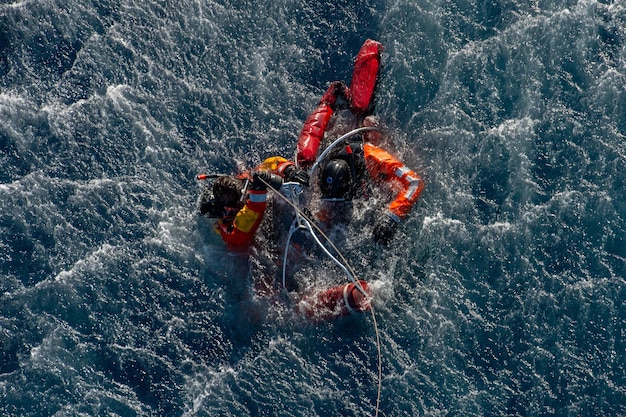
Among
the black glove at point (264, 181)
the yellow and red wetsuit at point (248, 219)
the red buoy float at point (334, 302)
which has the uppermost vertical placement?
the black glove at point (264, 181)

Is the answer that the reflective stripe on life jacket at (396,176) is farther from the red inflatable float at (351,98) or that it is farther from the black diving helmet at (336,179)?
the red inflatable float at (351,98)

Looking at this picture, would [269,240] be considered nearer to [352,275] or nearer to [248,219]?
[248,219]

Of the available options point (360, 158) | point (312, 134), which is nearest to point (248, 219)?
point (312, 134)

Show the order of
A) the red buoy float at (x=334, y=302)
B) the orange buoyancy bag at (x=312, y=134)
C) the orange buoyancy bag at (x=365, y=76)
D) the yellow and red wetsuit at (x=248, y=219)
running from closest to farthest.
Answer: the red buoy float at (x=334, y=302)
the yellow and red wetsuit at (x=248, y=219)
the orange buoyancy bag at (x=312, y=134)
the orange buoyancy bag at (x=365, y=76)

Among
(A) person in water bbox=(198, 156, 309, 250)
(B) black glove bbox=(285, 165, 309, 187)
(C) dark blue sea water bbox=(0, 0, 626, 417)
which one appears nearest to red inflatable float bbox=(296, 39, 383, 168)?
(C) dark blue sea water bbox=(0, 0, 626, 417)

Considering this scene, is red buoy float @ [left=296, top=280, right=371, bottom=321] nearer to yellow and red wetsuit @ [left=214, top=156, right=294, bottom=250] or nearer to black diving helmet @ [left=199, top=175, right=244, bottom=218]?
yellow and red wetsuit @ [left=214, top=156, right=294, bottom=250]

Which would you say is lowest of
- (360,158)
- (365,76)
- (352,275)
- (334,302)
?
(334,302)

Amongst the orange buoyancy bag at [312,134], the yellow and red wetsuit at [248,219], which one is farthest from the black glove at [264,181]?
the orange buoyancy bag at [312,134]
